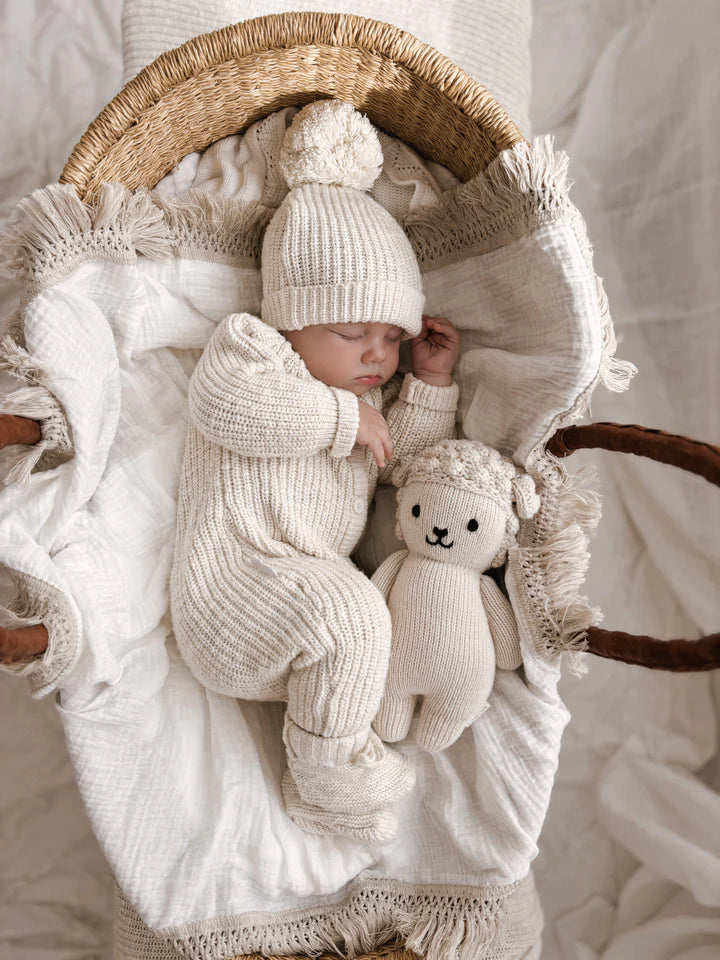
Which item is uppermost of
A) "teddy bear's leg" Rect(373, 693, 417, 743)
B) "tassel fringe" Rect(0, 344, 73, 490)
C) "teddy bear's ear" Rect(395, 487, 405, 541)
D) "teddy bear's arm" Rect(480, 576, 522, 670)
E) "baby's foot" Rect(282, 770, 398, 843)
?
"tassel fringe" Rect(0, 344, 73, 490)

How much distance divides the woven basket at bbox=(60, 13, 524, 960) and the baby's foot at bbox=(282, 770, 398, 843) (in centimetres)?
15

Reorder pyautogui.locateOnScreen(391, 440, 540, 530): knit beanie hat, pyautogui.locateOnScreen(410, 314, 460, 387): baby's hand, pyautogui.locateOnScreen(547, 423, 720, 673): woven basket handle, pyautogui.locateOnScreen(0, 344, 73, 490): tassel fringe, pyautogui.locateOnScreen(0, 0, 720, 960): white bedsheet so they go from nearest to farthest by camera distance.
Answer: pyautogui.locateOnScreen(547, 423, 720, 673): woven basket handle → pyautogui.locateOnScreen(0, 344, 73, 490): tassel fringe → pyautogui.locateOnScreen(391, 440, 540, 530): knit beanie hat → pyautogui.locateOnScreen(410, 314, 460, 387): baby's hand → pyautogui.locateOnScreen(0, 0, 720, 960): white bedsheet

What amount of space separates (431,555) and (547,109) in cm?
96

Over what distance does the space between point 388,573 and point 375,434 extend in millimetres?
185

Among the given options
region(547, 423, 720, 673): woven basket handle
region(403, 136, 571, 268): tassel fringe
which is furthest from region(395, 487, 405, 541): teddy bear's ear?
region(403, 136, 571, 268): tassel fringe

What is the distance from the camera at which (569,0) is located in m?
1.56

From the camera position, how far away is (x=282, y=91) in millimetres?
1116

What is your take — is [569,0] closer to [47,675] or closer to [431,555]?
[431,555]

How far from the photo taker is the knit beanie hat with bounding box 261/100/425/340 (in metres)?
1.03

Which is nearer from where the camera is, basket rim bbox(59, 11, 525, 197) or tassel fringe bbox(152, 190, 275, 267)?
basket rim bbox(59, 11, 525, 197)

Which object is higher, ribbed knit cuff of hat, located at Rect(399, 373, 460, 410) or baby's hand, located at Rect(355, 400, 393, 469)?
ribbed knit cuff of hat, located at Rect(399, 373, 460, 410)

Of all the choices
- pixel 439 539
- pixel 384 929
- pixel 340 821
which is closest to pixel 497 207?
pixel 439 539

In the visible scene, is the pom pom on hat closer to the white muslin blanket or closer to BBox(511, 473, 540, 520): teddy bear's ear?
the white muslin blanket

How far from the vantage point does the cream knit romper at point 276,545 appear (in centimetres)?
97
